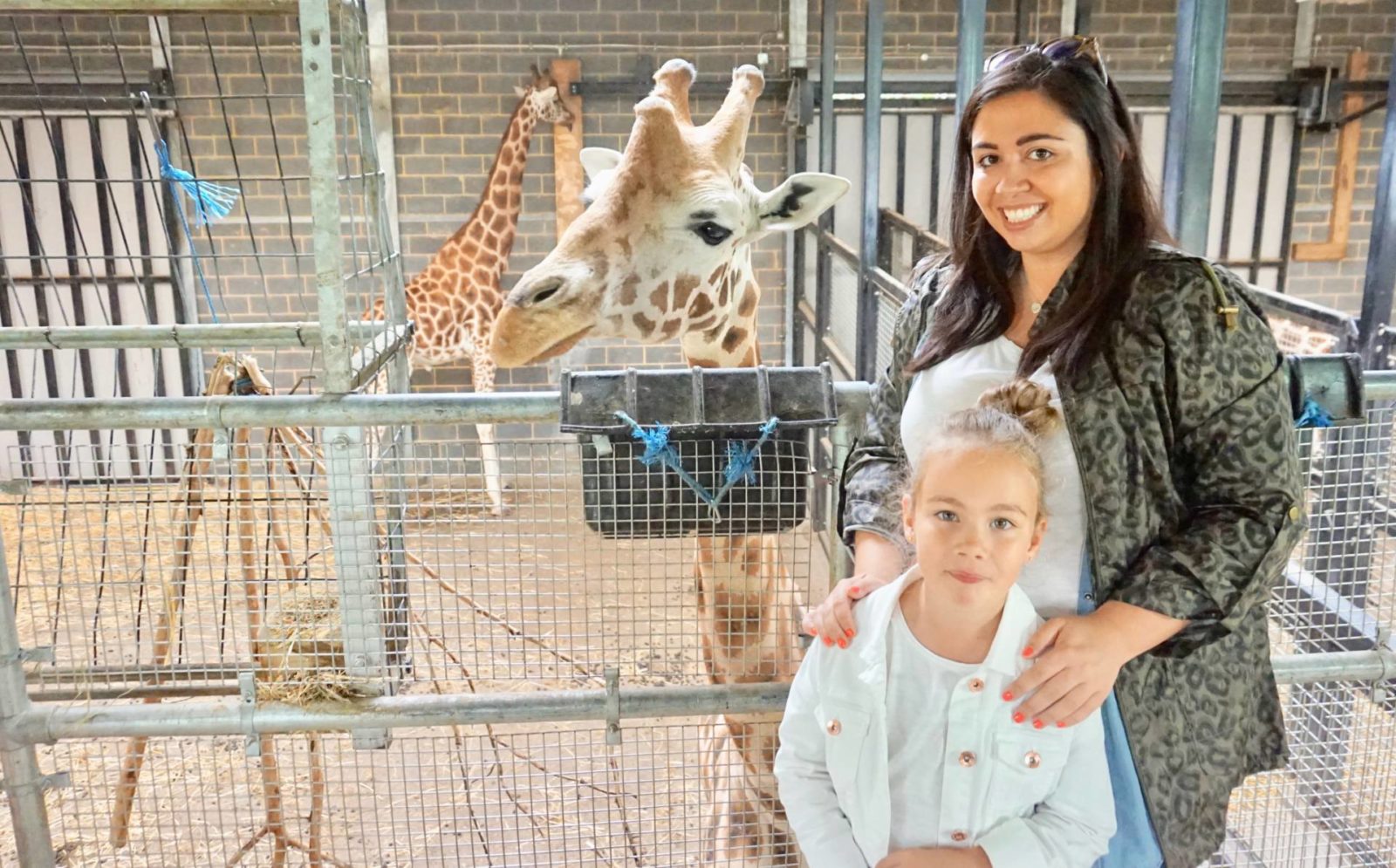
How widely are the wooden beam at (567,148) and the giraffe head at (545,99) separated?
4 centimetres

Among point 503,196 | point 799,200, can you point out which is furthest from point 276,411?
point 503,196

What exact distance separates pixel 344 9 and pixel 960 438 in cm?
138

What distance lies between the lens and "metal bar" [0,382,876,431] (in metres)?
1.70

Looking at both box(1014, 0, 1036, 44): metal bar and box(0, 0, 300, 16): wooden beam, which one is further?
box(1014, 0, 1036, 44): metal bar

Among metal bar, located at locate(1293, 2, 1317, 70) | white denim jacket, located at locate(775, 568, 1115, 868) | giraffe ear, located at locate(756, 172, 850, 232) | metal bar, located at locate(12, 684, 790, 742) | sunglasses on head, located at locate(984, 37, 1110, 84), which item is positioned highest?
metal bar, located at locate(1293, 2, 1317, 70)

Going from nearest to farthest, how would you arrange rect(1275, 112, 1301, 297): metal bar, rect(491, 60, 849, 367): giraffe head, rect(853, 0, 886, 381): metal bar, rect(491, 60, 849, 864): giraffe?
rect(491, 60, 849, 864): giraffe → rect(491, 60, 849, 367): giraffe head → rect(853, 0, 886, 381): metal bar → rect(1275, 112, 1301, 297): metal bar

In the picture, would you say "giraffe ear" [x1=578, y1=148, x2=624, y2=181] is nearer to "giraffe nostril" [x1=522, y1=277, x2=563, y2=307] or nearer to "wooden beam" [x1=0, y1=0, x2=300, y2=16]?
"giraffe nostril" [x1=522, y1=277, x2=563, y2=307]

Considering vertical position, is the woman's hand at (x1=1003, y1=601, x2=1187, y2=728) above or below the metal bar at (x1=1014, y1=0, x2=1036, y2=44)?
below

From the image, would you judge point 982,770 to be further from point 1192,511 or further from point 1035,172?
point 1035,172

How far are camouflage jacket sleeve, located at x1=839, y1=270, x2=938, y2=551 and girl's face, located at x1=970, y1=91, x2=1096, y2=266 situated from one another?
0.73 feet

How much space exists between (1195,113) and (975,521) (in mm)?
1171

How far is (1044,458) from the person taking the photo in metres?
1.23

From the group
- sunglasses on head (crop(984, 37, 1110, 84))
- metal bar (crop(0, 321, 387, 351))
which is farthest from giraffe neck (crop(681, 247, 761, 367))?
sunglasses on head (crop(984, 37, 1110, 84))

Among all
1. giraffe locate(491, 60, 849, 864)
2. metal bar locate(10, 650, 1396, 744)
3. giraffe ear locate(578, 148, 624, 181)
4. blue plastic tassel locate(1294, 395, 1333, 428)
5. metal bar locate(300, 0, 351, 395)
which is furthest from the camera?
giraffe ear locate(578, 148, 624, 181)
